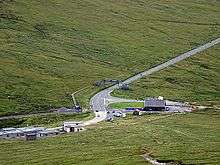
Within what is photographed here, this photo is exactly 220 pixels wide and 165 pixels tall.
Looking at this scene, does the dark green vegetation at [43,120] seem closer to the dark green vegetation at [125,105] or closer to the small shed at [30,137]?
the dark green vegetation at [125,105]

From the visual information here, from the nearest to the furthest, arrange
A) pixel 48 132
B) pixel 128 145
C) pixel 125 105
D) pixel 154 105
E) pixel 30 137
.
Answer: pixel 128 145, pixel 30 137, pixel 48 132, pixel 154 105, pixel 125 105

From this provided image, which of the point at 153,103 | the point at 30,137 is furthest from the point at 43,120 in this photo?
the point at 153,103

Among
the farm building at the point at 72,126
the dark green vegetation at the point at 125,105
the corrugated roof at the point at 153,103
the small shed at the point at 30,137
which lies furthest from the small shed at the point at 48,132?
the corrugated roof at the point at 153,103

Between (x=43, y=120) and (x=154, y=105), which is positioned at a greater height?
(x=154, y=105)

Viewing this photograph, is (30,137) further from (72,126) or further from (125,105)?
(125,105)

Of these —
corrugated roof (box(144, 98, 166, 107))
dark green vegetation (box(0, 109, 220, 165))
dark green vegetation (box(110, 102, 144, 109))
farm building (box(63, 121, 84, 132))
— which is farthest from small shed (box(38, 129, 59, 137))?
corrugated roof (box(144, 98, 166, 107))

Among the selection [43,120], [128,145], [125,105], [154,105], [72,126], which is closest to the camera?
[128,145]

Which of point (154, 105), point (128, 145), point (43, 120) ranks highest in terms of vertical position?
point (154, 105)

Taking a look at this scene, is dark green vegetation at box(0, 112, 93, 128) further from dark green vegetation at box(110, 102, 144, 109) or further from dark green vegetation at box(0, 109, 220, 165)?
dark green vegetation at box(0, 109, 220, 165)
